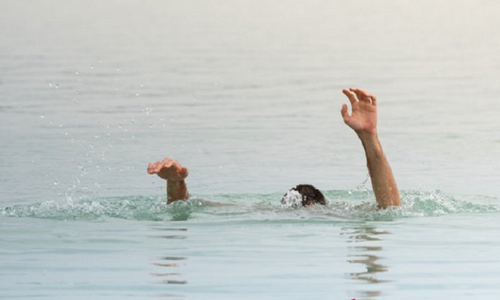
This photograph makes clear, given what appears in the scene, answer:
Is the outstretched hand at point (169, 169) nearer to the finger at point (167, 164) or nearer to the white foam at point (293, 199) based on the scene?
the finger at point (167, 164)

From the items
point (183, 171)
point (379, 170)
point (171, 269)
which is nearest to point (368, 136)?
point (379, 170)

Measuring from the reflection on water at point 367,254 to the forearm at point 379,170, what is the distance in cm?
58

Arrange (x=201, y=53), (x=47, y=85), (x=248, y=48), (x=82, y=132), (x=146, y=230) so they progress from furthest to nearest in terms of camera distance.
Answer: (x=248, y=48) < (x=201, y=53) < (x=47, y=85) < (x=82, y=132) < (x=146, y=230)

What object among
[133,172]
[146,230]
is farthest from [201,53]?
[146,230]

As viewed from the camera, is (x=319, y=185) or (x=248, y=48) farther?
(x=248, y=48)

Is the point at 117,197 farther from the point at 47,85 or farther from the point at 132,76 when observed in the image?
the point at 132,76

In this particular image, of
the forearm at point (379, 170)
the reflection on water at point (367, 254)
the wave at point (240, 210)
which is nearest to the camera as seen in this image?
the reflection on water at point (367, 254)

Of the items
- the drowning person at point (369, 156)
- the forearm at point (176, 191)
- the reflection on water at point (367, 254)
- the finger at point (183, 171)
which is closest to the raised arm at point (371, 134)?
the drowning person at point (369, 156)

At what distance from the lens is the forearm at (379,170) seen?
14.6 metres

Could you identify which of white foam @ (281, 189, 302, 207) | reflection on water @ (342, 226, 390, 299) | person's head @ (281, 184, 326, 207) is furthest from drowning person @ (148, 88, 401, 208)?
white foam @ (281, 189, 302, 207)

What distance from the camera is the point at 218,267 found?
1220cm

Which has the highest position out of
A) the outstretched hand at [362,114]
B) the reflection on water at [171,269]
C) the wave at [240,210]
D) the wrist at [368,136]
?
the outstretched hand at [362,114]

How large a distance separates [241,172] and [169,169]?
4.59m

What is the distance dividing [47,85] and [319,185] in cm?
1221
